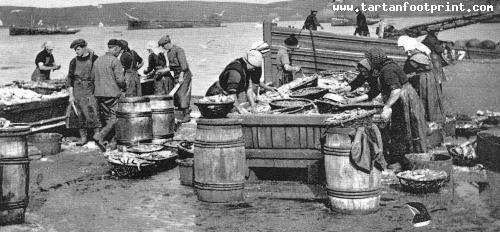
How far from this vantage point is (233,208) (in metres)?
6.71

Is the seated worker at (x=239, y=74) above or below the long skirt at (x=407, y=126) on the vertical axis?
above

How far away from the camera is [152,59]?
1276cm

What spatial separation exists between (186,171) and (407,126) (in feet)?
10.4

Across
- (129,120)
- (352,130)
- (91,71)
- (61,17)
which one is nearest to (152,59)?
(91,71)

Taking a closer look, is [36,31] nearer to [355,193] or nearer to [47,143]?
[47,143]

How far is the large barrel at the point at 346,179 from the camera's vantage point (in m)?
6.20

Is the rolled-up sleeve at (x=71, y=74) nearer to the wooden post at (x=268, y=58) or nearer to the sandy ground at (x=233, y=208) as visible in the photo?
the sandy ground at (x=233, y=208)

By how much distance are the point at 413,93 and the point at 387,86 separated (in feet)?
2.61

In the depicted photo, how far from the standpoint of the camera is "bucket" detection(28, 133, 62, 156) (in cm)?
1023

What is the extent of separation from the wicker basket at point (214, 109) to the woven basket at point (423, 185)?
2.37m

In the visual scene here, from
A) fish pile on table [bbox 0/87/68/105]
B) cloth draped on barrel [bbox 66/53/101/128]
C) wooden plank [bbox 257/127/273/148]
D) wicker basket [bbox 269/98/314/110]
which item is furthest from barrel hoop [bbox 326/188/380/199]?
fish pile on table [bbox 0/87/68/105]

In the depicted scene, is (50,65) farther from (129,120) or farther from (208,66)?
(208,66)

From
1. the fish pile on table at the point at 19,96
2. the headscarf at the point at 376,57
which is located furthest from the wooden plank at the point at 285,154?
the fish pile on table at the point at 19,96

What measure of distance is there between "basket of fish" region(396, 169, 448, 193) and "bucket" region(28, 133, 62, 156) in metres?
6.21
